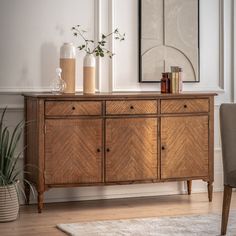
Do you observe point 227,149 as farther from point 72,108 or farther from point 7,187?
point 7,187

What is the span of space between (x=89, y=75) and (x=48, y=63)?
14.0 inches

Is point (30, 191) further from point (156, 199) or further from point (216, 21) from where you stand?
point (216, 21)

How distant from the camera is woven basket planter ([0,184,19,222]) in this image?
13.9 feet

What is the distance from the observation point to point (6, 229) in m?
4.05

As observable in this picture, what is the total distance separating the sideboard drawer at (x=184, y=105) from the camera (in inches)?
188

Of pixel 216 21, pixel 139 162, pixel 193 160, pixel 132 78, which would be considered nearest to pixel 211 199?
pixel 193 160

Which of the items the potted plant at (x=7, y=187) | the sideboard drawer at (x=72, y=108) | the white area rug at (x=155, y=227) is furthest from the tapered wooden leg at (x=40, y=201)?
the sideboard drawer at (x=72, y=108)

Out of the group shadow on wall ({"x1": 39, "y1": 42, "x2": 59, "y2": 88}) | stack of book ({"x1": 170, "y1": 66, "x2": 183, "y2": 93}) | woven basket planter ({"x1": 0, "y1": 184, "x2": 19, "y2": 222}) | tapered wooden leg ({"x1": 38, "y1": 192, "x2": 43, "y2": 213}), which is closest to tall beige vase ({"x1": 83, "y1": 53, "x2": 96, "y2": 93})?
shadow on wall ({"x1": 39, "y1": 42, "x2": 59, "y2": 88})

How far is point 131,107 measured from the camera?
468cm

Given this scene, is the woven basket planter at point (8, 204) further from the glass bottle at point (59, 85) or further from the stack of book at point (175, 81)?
the stack of book at point (175, 81)

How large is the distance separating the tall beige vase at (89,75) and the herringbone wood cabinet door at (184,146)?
0.58m

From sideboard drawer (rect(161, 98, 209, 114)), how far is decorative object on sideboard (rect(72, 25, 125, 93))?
55cm

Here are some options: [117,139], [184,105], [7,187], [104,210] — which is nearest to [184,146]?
[184,105]

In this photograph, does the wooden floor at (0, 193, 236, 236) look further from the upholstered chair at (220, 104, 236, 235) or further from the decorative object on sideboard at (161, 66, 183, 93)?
the decorative object on sideboard at (161, 66, 183, 93)
